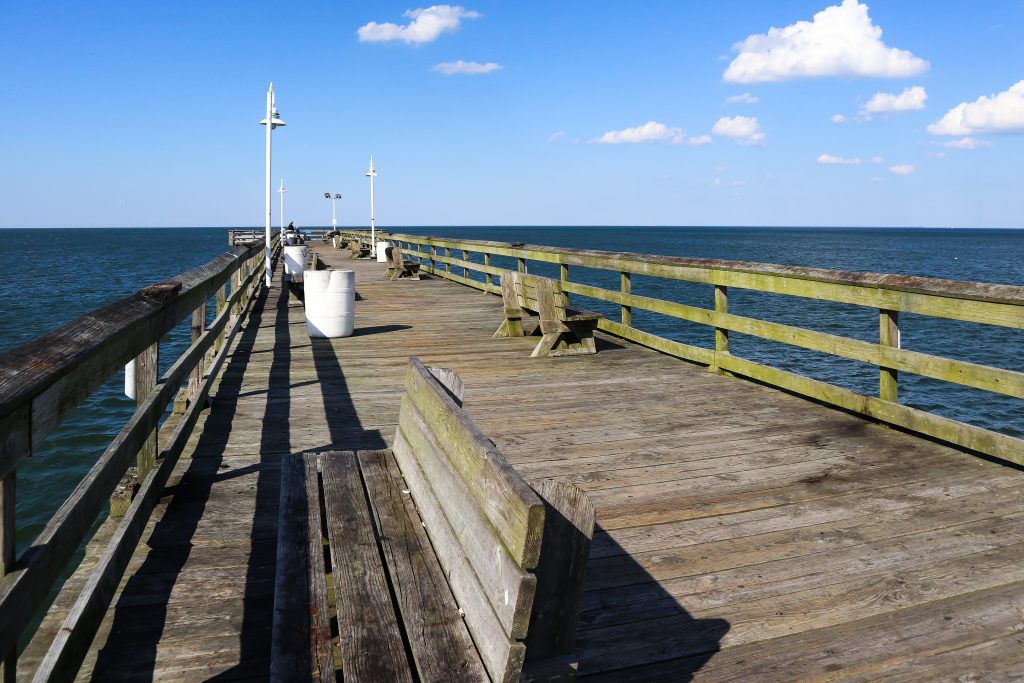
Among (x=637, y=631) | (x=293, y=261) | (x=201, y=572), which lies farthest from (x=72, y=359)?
(x=293, y=261)

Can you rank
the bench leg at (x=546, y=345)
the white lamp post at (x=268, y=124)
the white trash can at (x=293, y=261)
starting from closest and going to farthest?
1. the bench leg at (x=546, y=345)
2. the white lamp post at (x=268, y=124)
3. the white trash can at (x=293, y=261)

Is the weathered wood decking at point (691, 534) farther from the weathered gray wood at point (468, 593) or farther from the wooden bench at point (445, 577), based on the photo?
the weathered gray wood at point (468, 593)

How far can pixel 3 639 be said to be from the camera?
5.14 feet

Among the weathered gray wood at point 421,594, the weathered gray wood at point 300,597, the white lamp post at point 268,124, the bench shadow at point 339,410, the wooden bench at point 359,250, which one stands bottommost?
the bench shadow at point 339,410

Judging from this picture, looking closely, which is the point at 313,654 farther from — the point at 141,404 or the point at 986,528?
the point at 986,528

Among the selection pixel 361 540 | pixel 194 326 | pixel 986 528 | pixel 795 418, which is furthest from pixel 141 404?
pixel 795 418

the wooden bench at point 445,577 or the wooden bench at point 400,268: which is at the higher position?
the wooden bench at point 400,268

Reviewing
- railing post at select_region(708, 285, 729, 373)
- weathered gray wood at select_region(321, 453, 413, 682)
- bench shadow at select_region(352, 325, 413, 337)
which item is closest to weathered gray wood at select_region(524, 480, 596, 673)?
weathered gray wood at select_region(321, 453, 413, 682)

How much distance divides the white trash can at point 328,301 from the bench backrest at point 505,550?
7.20 metres

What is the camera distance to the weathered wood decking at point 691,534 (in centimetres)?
259

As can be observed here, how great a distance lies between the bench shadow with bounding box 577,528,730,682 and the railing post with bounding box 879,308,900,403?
117 inches

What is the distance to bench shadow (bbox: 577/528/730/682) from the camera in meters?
2.51

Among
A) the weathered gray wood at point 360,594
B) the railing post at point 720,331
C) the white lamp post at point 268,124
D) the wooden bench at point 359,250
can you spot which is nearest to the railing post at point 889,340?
the railing post at point 720,331

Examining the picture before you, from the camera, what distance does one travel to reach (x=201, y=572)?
3102 mm
